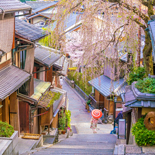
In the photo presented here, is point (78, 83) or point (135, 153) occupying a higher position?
point (135, 153)

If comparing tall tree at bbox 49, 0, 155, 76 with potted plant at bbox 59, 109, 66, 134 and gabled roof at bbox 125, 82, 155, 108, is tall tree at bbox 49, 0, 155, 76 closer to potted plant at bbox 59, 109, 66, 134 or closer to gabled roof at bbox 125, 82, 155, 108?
gabled roof at bbox 125, 82, 155, 108

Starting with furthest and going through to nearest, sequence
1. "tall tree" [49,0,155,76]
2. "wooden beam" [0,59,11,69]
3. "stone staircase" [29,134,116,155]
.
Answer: "wooden beam" [0,59,11,69] < "stone staircase" [29,134,116,155] < "tall tree" [49,0,155,76]

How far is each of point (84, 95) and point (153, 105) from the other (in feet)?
86.7

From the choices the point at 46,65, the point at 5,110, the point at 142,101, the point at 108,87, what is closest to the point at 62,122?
the point at 108,87

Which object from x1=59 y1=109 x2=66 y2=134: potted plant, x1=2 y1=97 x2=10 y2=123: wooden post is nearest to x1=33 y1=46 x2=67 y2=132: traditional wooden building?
x1=59 y1=109 x2=66 y2=134: potted plant

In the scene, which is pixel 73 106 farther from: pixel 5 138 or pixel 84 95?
pixel 5 138

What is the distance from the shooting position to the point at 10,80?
27.1 ft

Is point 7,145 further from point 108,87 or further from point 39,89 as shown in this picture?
point 108,87

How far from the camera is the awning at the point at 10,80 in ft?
23.5

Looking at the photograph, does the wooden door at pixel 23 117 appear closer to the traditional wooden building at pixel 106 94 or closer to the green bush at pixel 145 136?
the green bush at pixel 145 136

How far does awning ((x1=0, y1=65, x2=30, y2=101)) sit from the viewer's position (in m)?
7.17

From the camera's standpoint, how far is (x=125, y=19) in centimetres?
824

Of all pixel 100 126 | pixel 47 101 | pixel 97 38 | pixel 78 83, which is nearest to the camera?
pixel 97 38

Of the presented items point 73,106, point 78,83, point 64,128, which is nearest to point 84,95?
point 73,106
